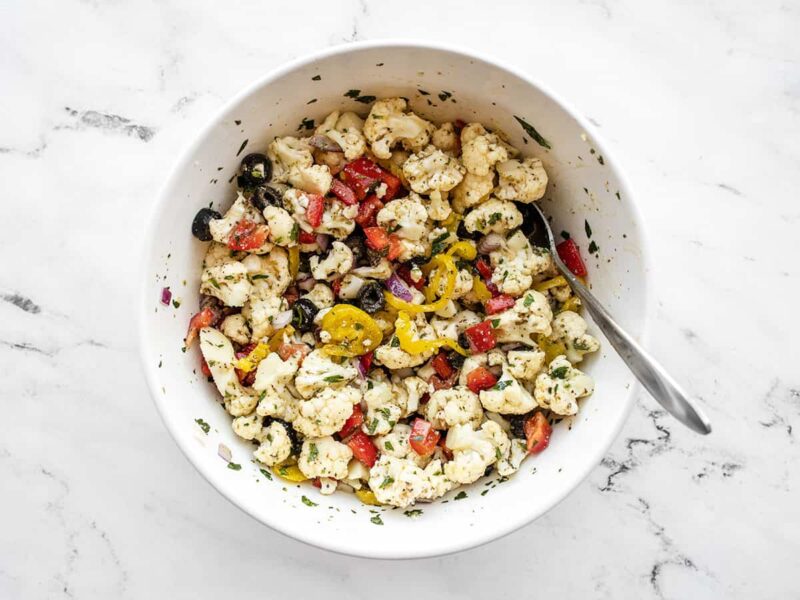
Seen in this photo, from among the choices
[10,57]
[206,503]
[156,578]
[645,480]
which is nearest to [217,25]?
[10,57]

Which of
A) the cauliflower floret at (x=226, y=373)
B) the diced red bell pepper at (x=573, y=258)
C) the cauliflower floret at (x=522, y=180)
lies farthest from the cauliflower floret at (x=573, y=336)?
the cauliflower floret at (x=226, y=373)

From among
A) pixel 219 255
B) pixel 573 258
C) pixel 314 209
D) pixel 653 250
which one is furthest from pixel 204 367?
pixel 653 250

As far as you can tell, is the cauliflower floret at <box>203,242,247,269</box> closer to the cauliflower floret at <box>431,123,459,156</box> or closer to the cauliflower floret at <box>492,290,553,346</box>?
the cauliflower floret at <box>431,123,459,156</box>

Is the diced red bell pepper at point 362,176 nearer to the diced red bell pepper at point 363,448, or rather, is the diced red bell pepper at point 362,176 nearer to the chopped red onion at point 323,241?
the chopped red onion at point 323,241

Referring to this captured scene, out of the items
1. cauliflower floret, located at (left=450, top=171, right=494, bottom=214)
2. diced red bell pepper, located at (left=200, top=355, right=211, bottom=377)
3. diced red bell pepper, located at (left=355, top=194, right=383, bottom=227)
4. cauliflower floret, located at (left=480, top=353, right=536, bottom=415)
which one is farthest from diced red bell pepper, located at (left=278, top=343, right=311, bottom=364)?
cauliflower floret, located at (left=450, top=171, right=494, bottom=214)

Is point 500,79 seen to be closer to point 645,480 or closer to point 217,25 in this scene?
point 217,25

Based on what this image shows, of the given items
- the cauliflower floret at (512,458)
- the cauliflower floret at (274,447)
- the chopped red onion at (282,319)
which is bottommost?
the cauliflower floret at (274,447)

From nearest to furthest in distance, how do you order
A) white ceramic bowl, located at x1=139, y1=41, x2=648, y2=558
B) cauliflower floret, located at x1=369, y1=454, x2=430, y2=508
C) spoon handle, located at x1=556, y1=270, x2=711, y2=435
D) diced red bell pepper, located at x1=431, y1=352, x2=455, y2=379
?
spoon handle, located at x1=556, y1=270, x2=711, y2=435 < white ceramic bowl, located at x1=139, y1=41, x2=648, y2=558 < cauliflower floret, located at x1=369, y1=454, x2=430, y2=508 < diced red bell pepper, located at x1=431, y1=352, x2=455, y2=379

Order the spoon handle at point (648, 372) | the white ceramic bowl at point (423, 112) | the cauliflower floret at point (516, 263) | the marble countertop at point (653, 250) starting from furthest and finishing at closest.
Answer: the marble countertop at point (653, 250)
the cauliflower floret at point (516, 263)
the white ceramic bowl at point (423, 112)
the spoon handle at point (648, 372)
